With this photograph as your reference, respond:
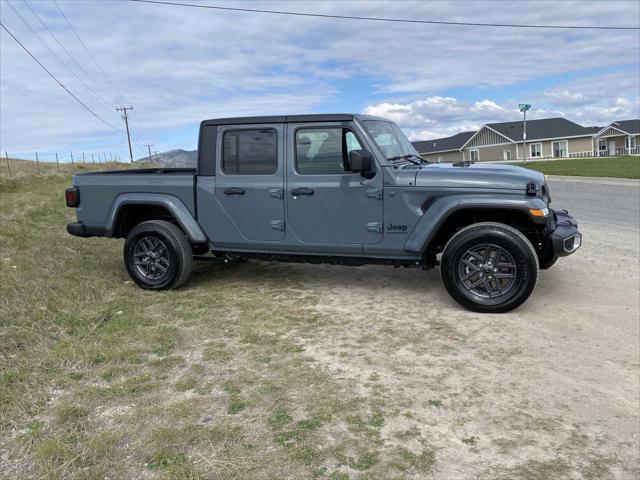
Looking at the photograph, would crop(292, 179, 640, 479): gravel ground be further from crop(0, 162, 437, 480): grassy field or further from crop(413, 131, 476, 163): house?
crop(413, 131, 476, 163): house

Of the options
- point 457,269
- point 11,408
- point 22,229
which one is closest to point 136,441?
point 11,408

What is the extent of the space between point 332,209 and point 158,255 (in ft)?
7.05

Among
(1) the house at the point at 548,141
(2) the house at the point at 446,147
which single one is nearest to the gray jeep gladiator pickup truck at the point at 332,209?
(1) the house at the point at 548,141

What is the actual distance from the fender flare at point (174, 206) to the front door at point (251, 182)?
9.5 inches

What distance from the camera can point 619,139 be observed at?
6488 cm

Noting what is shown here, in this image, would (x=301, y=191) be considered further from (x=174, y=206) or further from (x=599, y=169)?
(x=599, y=169)

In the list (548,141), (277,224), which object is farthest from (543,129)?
(277,224)

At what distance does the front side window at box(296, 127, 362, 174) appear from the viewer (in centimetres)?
548

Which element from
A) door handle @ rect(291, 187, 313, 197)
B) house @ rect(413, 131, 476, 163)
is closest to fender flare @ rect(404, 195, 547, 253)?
door handle @ rect(291, 187, 313, 197)

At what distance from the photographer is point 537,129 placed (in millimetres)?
62844

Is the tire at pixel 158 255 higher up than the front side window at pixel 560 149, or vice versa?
the front side window at pixel 560 149

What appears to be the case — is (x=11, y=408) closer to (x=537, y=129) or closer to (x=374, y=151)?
(x=374, y=151)

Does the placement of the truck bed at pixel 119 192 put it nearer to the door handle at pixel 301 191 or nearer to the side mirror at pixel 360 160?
the door handle at pixel 301 191

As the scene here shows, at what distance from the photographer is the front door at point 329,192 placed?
538 centimetres
